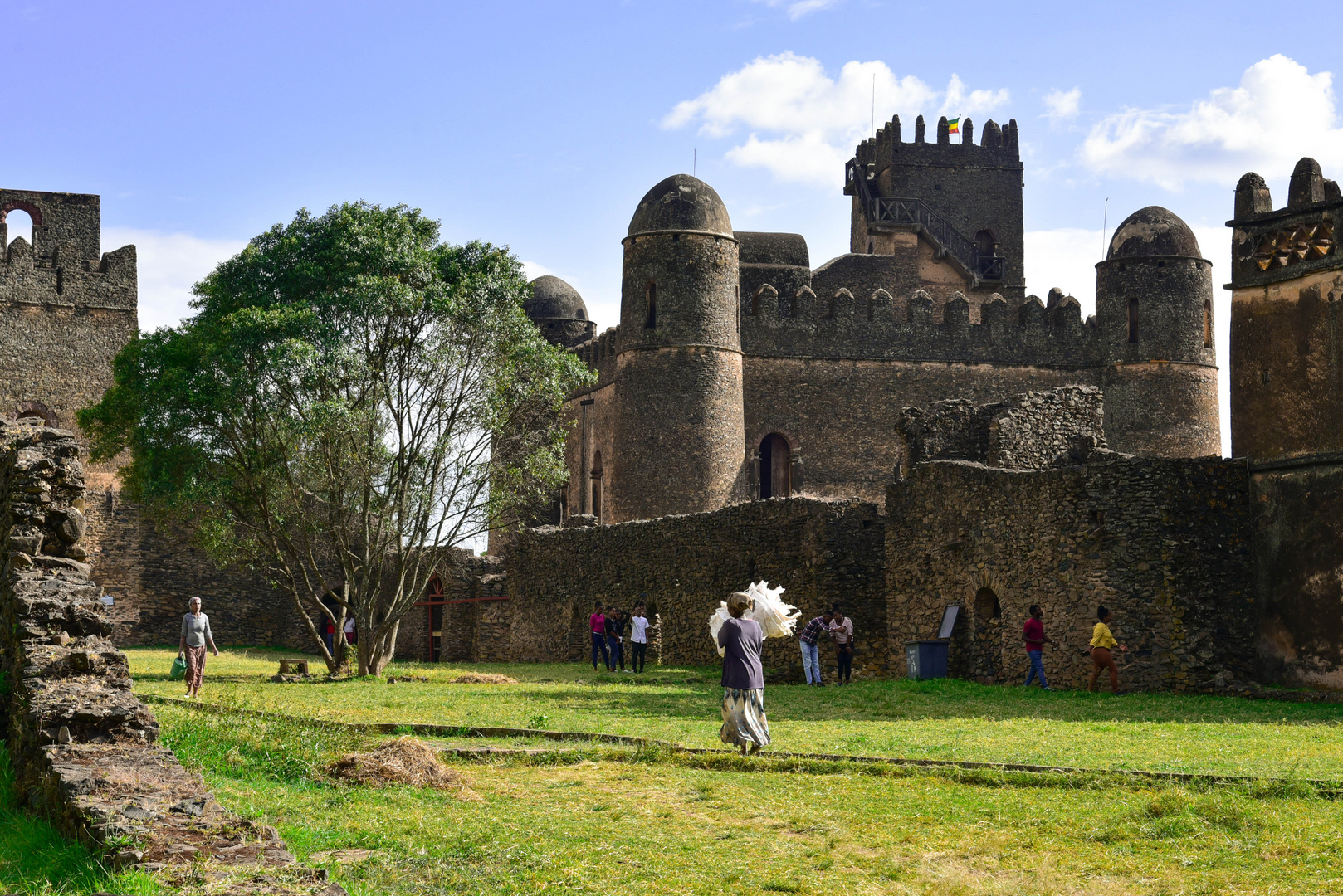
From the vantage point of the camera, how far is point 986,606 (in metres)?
21.0

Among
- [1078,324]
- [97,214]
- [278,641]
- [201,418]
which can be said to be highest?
[97,214]

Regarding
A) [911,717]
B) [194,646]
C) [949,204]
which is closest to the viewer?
[911,717]

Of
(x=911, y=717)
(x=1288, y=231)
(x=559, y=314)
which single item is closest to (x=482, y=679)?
(x=911, y=717)

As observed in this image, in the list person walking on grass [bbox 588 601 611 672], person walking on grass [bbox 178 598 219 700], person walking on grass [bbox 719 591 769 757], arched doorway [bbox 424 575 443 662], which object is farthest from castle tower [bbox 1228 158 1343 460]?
arched doorway [bbox 424 575 443 662]

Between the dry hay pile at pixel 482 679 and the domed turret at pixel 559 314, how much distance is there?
19.7 meters

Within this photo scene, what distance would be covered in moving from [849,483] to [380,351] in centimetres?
1674

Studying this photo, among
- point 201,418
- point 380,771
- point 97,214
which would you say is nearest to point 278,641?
point 97,214

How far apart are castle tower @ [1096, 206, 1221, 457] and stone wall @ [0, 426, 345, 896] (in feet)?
101

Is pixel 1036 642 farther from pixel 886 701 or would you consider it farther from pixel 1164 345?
pixel 1164 345

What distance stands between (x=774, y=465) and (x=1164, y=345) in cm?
1007

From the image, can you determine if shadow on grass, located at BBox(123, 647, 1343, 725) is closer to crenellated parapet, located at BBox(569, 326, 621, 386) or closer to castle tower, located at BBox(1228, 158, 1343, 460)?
castle tower, located at BBox(1228, 158, 1343, 460)

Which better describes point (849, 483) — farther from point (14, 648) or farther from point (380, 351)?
point (14, 648)

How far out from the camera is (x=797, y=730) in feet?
46.2

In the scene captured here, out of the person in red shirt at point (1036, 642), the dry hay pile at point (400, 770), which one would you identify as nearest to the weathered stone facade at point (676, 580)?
the person in red shirt at point (1036, 642)
